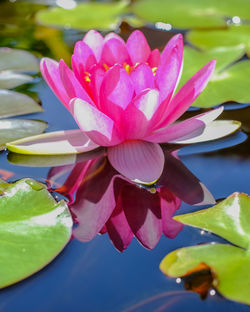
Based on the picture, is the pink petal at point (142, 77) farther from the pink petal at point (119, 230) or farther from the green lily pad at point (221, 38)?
the green lily pad at point (221, 38)

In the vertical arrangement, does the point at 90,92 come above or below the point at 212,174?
above

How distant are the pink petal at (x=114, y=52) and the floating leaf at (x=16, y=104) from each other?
1.06ft

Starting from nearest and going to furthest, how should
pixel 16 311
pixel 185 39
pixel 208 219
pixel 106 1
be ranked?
1. pixel 16 311
2. pixel 208 219
3. pixel 185 39
4. pixel 106 1

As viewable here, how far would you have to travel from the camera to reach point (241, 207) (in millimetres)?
968

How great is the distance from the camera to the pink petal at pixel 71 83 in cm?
110

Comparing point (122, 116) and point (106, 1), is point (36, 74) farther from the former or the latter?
point (106, 1)

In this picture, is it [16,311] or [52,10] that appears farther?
[52,10]

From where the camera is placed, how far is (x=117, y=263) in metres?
0.90

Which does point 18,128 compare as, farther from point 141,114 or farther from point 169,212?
point 169,212

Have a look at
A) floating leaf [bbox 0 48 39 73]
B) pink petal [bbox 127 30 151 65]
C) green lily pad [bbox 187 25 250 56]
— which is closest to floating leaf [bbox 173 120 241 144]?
pink petal [bbox 127 30 151 65]

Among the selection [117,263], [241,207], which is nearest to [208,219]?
[241,207]

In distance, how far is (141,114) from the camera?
1.10 m

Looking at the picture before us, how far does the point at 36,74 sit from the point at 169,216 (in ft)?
3.19

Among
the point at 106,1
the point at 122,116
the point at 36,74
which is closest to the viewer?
the point at 122,116
